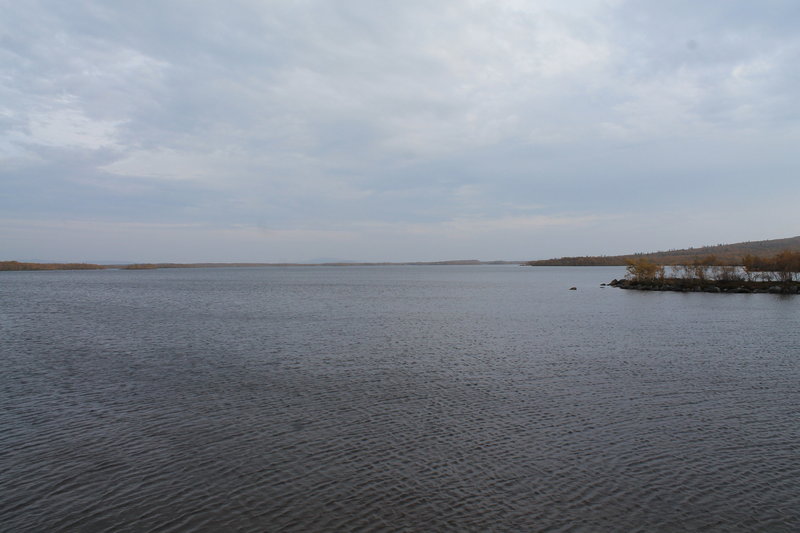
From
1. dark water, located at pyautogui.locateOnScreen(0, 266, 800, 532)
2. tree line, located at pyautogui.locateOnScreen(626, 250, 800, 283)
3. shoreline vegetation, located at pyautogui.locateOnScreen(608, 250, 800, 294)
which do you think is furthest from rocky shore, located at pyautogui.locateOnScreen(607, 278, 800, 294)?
dark water, located at pyautogui.locateOnScreen(0, 266, 800, 532)

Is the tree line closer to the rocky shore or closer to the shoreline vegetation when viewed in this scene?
the shoreline vegetation

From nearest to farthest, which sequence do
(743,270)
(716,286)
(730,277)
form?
(716,286) < (730,277) < (743,270)

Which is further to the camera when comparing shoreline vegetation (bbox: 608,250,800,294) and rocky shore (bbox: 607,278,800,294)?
shoreline vegetation (bbox: 608,250,800,294)

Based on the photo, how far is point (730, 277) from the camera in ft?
249

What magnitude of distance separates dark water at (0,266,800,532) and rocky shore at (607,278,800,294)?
50.3 meters

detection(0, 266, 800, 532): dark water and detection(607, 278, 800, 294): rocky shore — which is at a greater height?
detection(607, 278, 800, 294): rocky shore

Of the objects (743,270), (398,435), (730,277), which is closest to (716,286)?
(730,277)

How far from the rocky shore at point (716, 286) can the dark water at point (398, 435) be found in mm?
50316

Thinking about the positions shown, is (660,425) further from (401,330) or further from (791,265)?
(791,265)

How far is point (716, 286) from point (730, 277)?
18.7ft

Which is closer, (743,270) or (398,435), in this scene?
(398,435)

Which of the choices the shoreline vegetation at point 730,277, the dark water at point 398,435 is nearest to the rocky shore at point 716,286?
the shoreline vegetation at point 730,277

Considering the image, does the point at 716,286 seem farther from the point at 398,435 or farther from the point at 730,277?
the point at 398,435

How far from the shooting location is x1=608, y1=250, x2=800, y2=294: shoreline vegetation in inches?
2731
